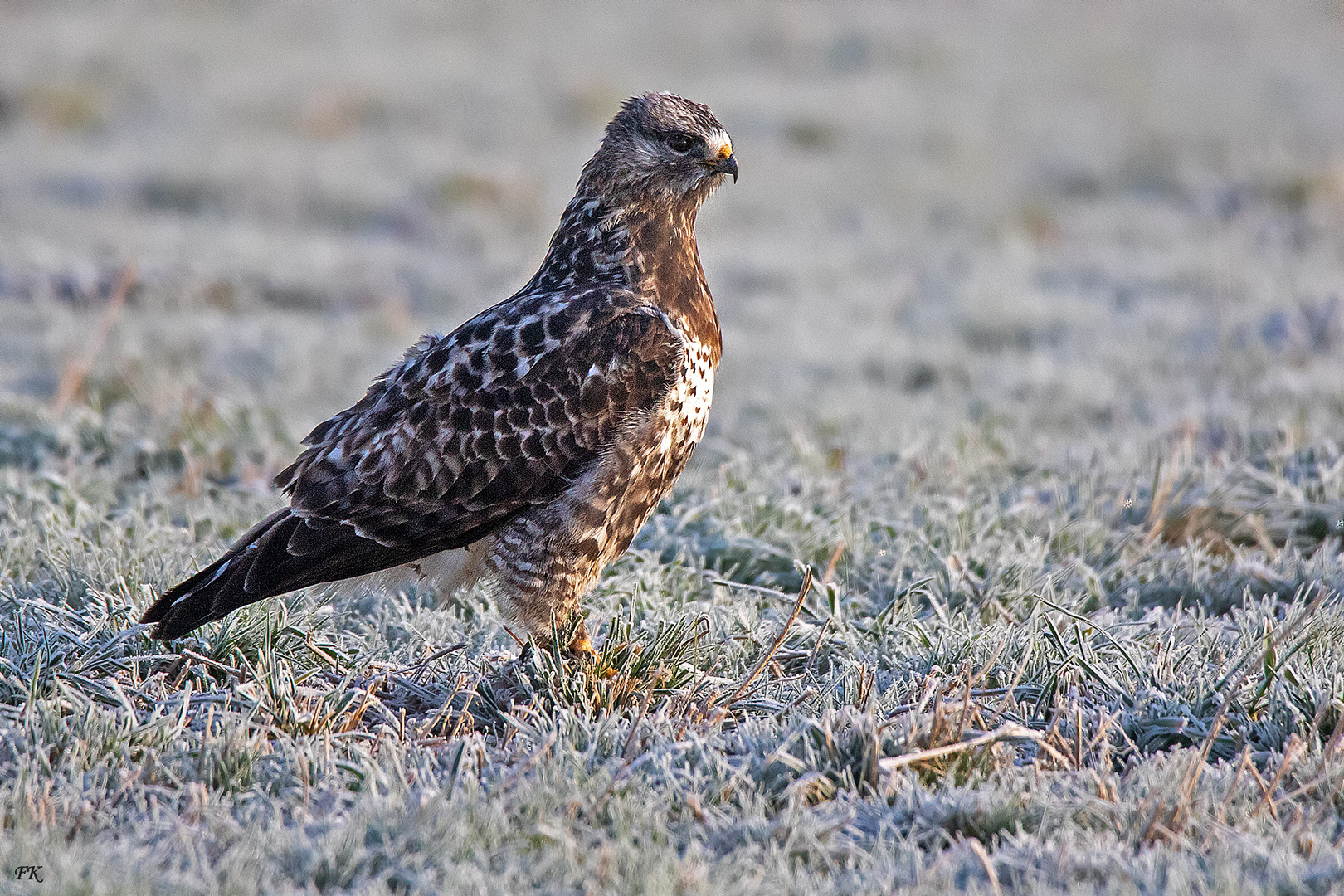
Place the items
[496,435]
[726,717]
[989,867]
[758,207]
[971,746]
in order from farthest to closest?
[758,207] → [496,435] → [726,717] → [971,746] → [989,867]

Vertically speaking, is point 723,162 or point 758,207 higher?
point 723,162

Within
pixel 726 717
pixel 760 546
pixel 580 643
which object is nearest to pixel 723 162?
pixel 760 546

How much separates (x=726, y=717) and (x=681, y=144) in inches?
70.3

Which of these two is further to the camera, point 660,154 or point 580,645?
point 660,154

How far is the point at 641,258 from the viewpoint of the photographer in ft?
13.7

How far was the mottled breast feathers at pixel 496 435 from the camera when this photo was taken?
3.84 meters

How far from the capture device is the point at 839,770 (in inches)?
125

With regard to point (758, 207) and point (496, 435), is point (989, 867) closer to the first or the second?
point (496, 435)

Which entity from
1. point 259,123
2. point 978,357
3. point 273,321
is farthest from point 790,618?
point 259,123

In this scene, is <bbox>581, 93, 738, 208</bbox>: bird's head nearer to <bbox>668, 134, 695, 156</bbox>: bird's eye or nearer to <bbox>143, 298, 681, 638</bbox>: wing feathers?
<bbox>668, 134, 695, 156</bbox>: bird's eye

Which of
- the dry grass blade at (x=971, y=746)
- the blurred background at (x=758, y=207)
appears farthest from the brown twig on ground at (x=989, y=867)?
the blurred background at (x=758, y=207)

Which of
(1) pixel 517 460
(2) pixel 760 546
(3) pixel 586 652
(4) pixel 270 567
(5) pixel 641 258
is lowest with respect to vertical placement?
(2) pixel 760 546

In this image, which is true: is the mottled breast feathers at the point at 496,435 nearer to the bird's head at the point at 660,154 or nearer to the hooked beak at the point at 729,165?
the bird's head at the point at 660,154

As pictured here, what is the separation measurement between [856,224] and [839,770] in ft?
31.5
